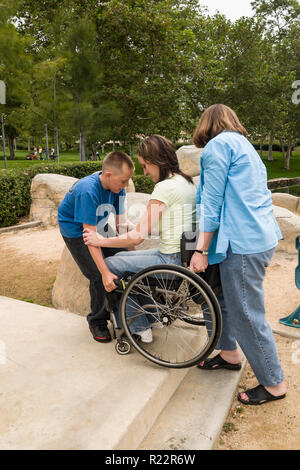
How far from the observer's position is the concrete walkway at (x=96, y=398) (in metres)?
1.94

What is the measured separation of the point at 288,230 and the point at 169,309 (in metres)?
4.74

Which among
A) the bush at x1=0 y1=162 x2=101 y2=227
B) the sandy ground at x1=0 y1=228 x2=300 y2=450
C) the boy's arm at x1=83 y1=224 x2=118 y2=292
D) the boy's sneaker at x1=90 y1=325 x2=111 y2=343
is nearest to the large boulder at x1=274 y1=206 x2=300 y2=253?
the sandy ground at x1=0 y1=228 x2=300 y2=450

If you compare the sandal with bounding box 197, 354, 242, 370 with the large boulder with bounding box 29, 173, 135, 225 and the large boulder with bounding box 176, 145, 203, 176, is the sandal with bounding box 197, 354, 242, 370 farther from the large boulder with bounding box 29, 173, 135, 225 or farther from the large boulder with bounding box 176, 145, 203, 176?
the large boulder with bounding box 176, 145, 203, 176

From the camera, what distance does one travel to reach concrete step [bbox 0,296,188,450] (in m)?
1.92

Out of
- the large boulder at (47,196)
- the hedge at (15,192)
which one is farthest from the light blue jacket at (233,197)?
the hedge at (15,192)

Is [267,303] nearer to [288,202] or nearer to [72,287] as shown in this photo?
[72,287]

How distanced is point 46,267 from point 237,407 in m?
3.48

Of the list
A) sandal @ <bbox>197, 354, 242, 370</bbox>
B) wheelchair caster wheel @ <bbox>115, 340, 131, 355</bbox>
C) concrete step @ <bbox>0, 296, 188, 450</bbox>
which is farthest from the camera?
sandal @ <bbox>197, 354, 242, 370</bbox>

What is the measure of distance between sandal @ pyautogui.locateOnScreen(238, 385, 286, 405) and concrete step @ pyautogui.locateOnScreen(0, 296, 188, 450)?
44 centimetres

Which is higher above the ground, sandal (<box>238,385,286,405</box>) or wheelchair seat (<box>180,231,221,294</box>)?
wheelchair seat (<box>180,231,221,294</box>)

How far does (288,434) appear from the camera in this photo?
88.7 inches
